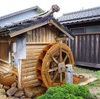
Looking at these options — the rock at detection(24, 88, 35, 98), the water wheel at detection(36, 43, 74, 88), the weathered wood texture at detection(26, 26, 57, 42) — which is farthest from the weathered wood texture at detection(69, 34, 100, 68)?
the rock at detection(24, 88, 35, 98)

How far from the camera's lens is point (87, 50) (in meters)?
9.69

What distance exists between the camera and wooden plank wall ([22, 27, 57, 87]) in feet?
20.1

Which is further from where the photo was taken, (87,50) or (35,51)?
(87,50)

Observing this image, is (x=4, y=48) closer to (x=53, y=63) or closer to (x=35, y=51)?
(x=35, y=51)

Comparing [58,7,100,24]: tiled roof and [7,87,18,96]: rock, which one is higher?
[58,7,100,24]: tiled roof

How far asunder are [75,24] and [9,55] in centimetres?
533

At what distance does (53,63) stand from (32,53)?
4.07 ft

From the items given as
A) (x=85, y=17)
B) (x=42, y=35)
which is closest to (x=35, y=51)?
(x=42, y=35)

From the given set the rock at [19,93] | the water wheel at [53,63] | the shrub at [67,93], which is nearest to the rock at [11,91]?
the rock at [19,93]

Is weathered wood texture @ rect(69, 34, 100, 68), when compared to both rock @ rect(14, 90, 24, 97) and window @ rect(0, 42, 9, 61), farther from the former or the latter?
rock @ rect(14, 90, 24, 97)

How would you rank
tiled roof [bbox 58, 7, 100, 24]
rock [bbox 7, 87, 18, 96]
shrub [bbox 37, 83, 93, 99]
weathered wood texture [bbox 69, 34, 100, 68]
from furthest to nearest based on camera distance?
1. tiled roof [bbox 58, 7, 100, 24]
2. weathered wood texture [bbox 69, 34, 100, 68]
3. rock [bbox 7, 87, 18, 96]
4. shrub [bbox 37, 83, 93, 99]

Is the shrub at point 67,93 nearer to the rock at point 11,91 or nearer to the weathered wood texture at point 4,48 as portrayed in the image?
the rock at point 11,91

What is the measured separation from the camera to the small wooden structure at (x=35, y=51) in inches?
235

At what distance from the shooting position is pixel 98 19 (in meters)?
8.71
